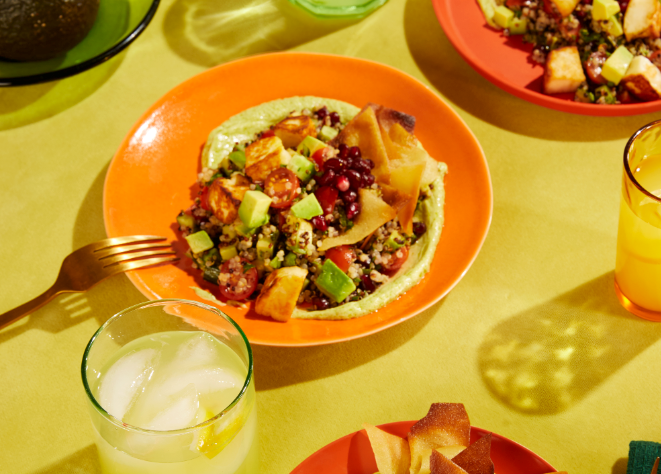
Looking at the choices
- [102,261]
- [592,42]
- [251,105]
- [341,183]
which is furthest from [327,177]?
[592,42]

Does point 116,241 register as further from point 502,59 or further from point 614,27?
point 614,27

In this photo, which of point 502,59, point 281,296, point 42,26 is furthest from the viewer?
point 502,59

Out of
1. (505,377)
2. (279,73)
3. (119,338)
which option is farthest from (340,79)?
(119,338)

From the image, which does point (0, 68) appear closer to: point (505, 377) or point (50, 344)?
point (50, 344)

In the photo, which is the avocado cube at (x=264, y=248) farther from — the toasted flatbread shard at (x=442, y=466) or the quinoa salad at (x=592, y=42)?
the quinoa salad at (x=592, y=42)

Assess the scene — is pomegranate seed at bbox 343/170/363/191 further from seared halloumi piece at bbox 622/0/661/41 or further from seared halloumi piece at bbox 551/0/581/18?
seared halloumi piece at bbox 622/0/661/41
